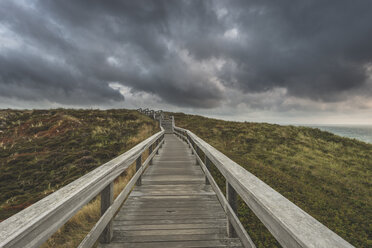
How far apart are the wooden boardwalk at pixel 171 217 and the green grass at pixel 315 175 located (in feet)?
4.20

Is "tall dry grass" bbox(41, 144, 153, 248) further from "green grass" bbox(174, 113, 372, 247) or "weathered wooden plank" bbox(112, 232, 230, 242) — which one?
"green grass" bbox(174, 113, 372, 247)

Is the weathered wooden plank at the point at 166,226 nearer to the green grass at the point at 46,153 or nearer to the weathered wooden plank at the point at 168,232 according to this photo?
the weathered wooden plank at the point at 168,232

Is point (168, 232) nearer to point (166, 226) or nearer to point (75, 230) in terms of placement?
point (166, 226)

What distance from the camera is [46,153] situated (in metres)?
11.9

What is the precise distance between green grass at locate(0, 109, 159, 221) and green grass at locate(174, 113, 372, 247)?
717 centimetres

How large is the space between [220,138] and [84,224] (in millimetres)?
15302

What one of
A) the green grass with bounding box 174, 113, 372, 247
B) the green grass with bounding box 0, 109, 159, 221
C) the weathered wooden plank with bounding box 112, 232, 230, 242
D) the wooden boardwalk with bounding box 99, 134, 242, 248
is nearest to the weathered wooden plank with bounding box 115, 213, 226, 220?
the wooden boardwalk with bounding box 99, 134, 242, 248

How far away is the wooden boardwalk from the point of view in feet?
8.48

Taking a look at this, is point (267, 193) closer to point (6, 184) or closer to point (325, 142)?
point (6, 184)

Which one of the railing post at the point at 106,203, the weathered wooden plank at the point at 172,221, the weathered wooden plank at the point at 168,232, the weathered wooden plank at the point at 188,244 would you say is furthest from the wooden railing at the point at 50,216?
the weathered wooden plank at the point at 172,221

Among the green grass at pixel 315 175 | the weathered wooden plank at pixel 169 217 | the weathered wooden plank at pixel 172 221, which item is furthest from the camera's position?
the green grass at pixel 315 175

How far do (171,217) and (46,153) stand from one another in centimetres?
1246

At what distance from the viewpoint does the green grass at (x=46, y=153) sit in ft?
25.7

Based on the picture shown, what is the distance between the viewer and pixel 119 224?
303cm
